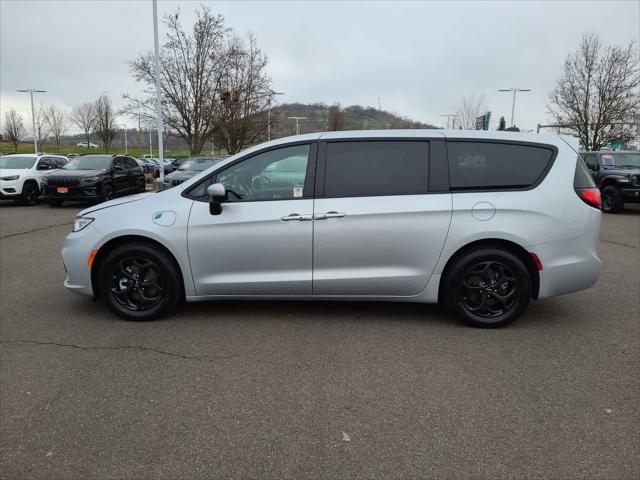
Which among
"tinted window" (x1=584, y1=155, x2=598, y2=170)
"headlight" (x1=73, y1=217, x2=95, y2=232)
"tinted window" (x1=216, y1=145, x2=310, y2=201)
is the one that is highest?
"tinted window" (x1=584, y1=155, x2=598, y2=170)

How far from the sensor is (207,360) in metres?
3.72

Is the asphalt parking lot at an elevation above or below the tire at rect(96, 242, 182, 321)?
below

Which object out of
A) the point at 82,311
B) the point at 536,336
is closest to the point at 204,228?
the point at 82,311

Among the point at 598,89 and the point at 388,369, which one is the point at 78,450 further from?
the point at 598,89

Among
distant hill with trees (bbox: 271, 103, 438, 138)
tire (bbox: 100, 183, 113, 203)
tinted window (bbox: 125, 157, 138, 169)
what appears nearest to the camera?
tire (bbox: 100, 183, 113, 203)

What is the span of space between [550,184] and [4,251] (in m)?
8.31

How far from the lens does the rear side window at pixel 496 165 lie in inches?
172

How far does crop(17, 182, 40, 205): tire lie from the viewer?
1562 cm

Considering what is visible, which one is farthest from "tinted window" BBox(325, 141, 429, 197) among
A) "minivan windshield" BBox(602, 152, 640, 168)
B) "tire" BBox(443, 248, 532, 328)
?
"minivan windshield" BBox(602, 152, 640, 168)

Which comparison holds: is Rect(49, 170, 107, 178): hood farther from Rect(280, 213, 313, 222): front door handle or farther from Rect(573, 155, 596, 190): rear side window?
Rect(573, 155, 596, 190): rear side window

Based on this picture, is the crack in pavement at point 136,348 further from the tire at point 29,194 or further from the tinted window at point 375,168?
the tire at point 29,194

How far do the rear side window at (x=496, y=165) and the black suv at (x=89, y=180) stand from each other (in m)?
12.8

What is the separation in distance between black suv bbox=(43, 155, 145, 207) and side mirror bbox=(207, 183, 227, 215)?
11637 mm

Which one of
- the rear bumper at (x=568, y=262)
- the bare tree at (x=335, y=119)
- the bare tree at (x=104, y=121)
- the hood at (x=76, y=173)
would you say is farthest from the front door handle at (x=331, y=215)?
the bare tree at (x=104, y=121)
